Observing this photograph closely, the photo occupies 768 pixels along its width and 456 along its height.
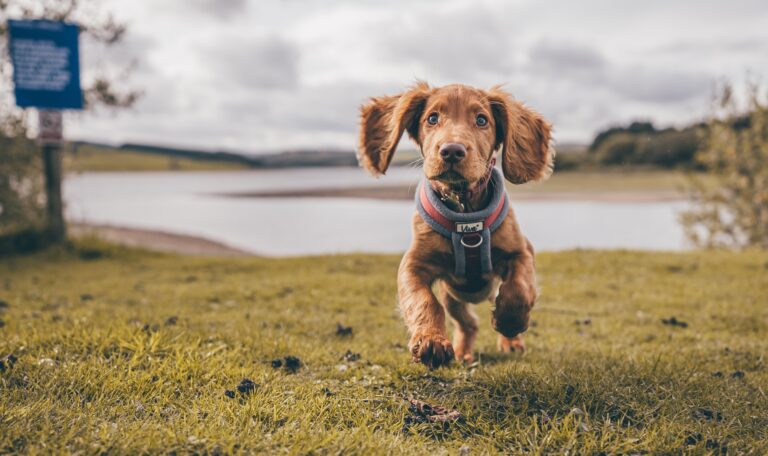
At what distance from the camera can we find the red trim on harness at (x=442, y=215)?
423 centimetres

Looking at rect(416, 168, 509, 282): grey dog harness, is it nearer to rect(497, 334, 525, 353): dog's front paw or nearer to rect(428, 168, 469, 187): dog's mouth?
rect(428, 168, 469, 187): dog's mouth

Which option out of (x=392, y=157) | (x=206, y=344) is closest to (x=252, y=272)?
(x=206, y=344)

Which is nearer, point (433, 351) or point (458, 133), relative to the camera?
point (433, 351)

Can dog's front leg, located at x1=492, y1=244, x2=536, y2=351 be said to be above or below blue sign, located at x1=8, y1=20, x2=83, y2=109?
below

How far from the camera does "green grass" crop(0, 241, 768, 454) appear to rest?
3.26 meters

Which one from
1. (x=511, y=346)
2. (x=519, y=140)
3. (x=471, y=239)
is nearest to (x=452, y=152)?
(x=471, y=239)

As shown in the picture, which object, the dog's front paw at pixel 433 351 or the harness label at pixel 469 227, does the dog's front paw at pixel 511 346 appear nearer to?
the harness label at pixel 469 227

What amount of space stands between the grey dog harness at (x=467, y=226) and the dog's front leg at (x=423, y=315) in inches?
12.6

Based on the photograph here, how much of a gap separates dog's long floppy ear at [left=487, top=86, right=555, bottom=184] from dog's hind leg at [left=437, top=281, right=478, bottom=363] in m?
1.43

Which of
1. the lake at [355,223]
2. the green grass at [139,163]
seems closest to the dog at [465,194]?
the lake at [355,223]

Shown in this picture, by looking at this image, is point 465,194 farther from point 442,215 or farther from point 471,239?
point 471,239

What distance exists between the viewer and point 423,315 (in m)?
3.88

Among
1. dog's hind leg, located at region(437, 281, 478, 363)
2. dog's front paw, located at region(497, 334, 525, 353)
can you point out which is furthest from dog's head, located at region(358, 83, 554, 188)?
dog's front paw, located at region(497, 334, 525, 353)

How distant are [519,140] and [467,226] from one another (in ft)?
3.00
